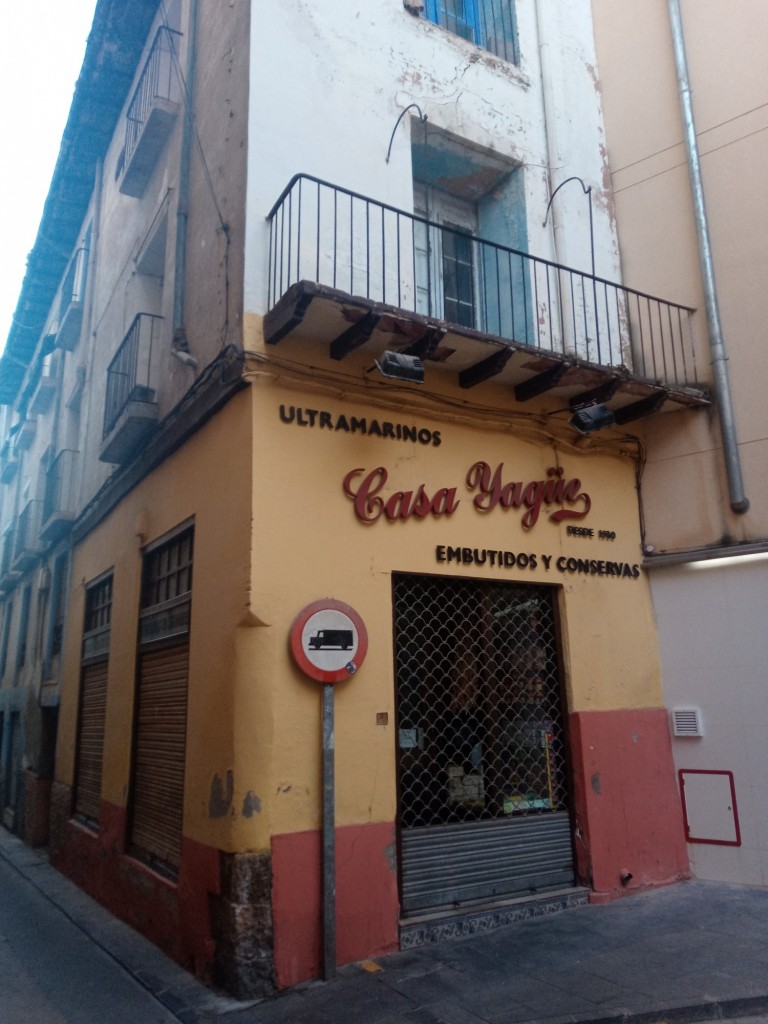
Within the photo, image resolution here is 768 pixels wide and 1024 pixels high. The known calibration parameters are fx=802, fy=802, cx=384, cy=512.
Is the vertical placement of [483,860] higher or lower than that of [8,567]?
lower

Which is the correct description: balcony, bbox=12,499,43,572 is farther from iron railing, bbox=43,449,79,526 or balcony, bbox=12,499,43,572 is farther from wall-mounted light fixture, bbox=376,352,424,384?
wall-mounted light fixture, bbox=376,352,424,384

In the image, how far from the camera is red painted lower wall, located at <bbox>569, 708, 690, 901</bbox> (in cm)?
691

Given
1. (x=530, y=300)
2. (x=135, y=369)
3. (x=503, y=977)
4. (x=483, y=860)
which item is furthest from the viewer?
(x=135, y=369)

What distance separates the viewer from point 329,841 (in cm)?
548

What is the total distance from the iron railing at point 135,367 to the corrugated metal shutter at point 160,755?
264cm

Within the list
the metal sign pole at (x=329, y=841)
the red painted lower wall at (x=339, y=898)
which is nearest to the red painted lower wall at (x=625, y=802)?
the red painted lower wall at (x=339, y=898)

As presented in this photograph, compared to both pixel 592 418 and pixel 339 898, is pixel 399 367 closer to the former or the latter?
pixel 592 418

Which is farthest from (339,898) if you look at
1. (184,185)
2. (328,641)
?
(184,185)

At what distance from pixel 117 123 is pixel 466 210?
6.38 meters

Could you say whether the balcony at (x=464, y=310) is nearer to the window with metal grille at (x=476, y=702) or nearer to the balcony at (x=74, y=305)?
the window with metal grille at (x=476, y=702)

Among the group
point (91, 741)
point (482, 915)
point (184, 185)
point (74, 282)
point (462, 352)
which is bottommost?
point (482, 915)

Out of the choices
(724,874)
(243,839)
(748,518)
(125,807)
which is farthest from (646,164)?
(125,807)

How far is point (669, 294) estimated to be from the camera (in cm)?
839

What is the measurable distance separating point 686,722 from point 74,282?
488 inches
